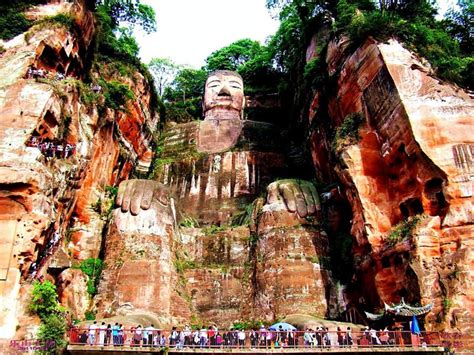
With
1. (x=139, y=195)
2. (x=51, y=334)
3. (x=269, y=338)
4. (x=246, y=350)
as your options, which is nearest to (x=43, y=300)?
(x=51, y=334)

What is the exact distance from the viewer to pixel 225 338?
15883 millimetres

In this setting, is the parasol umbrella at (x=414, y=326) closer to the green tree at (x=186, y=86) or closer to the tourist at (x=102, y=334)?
the tourist at (x=102, y=334)

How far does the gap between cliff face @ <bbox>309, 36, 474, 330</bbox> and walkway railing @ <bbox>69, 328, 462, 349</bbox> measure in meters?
1.08

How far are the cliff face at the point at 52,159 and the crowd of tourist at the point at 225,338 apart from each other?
8.28 feet

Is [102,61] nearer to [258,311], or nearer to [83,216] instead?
[83,216]

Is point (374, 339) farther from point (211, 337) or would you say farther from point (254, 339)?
point (211, 337)

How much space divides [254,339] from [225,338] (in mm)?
969

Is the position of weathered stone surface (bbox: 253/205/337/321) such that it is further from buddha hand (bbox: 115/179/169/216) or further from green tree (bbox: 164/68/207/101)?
green tree (bbox: 164/68/207/101)

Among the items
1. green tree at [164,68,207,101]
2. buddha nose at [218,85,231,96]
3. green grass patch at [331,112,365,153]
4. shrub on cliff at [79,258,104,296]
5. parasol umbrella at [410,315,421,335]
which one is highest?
green tree at [164,68,207,101]

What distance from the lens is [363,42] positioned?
21.8 m

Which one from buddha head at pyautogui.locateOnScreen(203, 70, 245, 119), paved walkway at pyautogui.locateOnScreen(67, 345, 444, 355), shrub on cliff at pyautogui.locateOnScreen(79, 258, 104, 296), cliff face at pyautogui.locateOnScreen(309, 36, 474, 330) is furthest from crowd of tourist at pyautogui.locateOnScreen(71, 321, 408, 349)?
buddha head at pyautogui.locateOnScreen(203, 70, 245, 119)

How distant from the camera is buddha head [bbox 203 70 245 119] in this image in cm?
3591

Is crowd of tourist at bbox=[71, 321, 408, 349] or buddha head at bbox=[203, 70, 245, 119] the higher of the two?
buddha head at bbox=[203, 70, 245, 119]

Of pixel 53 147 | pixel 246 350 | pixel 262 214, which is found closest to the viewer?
pixel 246 350
